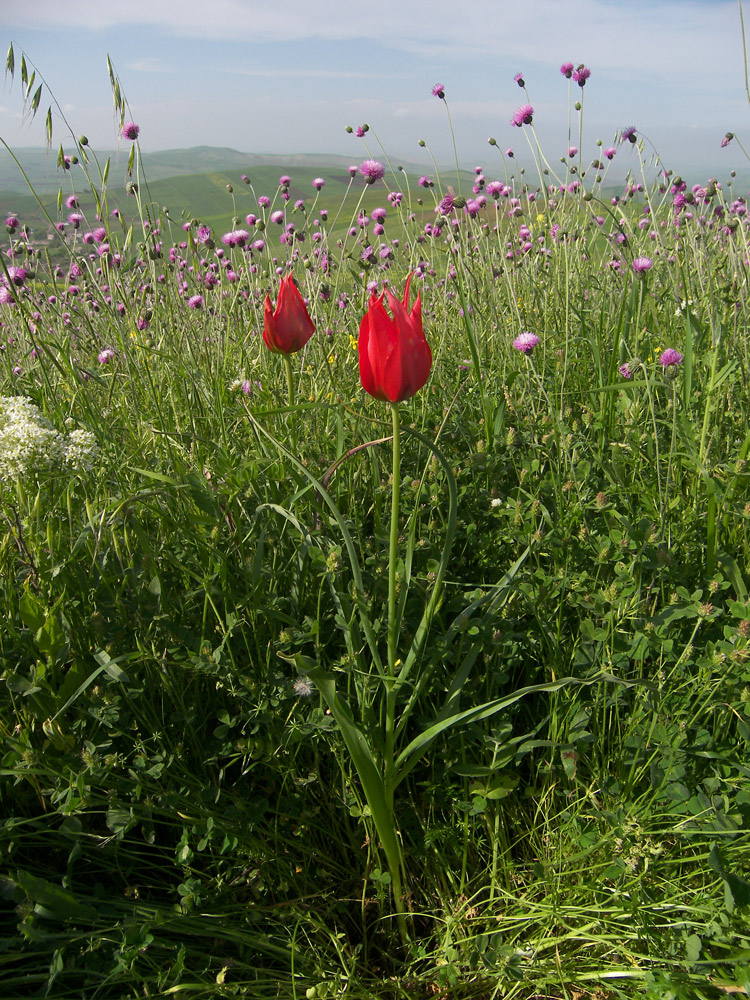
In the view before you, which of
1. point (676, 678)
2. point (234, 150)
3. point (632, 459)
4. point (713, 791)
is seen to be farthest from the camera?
point (234, 150)

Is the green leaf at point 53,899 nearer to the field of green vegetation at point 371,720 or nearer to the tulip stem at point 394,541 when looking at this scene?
the field of green vegetation at point 371,720

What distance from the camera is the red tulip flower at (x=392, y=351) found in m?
1.04

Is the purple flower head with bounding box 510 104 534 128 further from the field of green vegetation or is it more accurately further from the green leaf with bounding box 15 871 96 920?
the green leaf with bounding box 15 871 96 920

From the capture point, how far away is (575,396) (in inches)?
89.5

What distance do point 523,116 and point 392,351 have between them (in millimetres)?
2186

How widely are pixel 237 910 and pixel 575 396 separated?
5.94 ft

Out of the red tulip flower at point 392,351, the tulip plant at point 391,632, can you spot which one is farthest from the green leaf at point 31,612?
the red tulip flower at point 392,351

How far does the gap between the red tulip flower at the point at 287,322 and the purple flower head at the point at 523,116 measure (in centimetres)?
181

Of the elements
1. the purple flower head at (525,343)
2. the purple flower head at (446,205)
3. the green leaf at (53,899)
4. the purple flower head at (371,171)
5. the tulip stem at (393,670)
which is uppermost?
the purple flower head at (371,171)

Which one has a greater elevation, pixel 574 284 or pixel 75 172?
pixel 75 172

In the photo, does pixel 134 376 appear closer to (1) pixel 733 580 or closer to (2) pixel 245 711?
(2) pixel 245 711

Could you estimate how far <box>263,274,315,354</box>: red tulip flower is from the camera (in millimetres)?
1408

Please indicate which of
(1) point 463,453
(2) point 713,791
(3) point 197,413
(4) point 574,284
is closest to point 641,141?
(4) point 574,284

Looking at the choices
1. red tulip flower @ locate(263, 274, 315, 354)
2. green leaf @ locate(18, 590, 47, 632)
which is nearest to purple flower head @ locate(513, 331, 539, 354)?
red tulip flower @ locate(263, 274, 315, 354)
